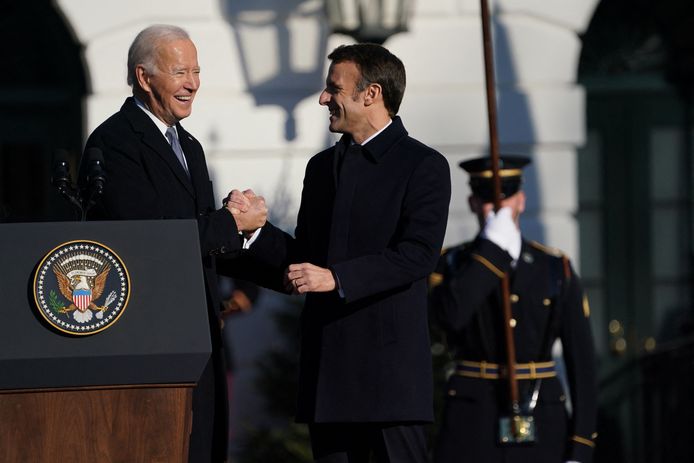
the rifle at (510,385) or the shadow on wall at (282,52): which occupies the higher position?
the shadow on wall at (282,52)

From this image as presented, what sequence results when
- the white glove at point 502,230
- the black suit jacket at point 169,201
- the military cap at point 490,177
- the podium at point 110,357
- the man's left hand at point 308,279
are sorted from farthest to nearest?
the military cap at point 490,177 < the white glove at point 502,230 < the black suit jacket at point 169,201 < the man's left hand at point 308,279 < the podium at point 110,357

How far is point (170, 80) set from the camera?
5.34 meters

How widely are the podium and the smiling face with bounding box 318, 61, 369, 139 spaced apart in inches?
32.3

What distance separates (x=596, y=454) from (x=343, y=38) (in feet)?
8.91

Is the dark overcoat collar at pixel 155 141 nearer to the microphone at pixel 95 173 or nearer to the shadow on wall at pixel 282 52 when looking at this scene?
the microphone at pixel 95 173

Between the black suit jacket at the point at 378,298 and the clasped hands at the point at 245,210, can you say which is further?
the clasped hands at the point at 245,210

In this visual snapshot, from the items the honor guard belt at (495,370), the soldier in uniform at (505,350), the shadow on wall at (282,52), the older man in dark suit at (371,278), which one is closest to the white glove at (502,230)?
the soldier in uniform at (505,350)

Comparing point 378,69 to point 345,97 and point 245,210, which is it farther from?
point 245,210

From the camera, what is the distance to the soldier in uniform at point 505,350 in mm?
6395

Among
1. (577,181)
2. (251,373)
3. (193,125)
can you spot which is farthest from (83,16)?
(577,181)

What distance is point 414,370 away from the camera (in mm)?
5262

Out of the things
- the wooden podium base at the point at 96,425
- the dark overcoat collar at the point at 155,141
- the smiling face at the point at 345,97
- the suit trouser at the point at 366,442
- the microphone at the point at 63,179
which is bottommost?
the suit trouser at the point at 366,442

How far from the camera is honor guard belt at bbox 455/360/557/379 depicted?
21.3 feet

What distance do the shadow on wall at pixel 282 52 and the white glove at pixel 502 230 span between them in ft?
9.73
